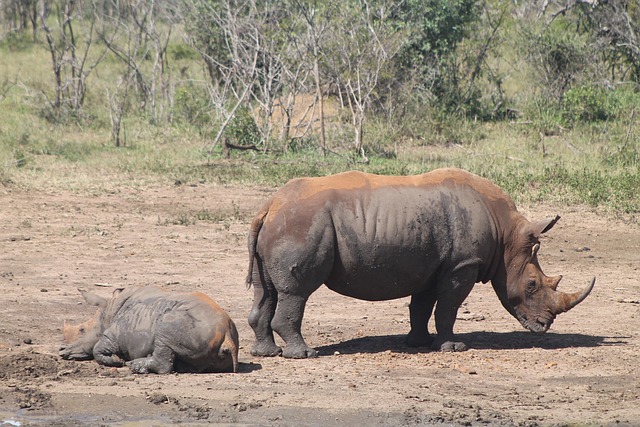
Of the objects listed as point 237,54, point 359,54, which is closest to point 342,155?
point 359,54

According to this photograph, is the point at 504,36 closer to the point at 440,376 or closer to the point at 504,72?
the point at 504,72

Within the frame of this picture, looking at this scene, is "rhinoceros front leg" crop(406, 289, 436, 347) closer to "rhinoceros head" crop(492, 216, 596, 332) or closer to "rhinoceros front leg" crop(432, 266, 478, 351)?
"rhinoceros front leg" crop(432, 266, 478, 351)

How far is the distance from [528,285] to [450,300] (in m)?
0.67

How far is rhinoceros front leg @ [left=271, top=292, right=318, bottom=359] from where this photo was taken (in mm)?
7691

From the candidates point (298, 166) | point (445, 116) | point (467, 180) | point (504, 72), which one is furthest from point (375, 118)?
point (467, 180)

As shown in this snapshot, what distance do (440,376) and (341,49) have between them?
10525 mm

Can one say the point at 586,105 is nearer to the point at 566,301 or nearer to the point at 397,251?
the point at 566,301

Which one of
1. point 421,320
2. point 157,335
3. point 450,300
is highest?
point 450,300

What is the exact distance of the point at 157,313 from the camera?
7.14m

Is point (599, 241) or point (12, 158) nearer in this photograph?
point (599, 241)

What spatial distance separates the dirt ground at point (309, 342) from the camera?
6.53 metres

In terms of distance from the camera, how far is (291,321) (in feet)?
25.2

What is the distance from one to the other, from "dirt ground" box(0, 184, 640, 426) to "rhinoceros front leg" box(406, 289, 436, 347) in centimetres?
15

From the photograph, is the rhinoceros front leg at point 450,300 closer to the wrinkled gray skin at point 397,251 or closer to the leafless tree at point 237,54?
the wrinkled gray skin at point 397,251
